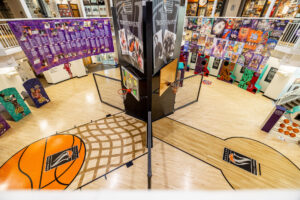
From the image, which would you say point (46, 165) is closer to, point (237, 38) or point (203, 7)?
A: point (237, 38)

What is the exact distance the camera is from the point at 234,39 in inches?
223

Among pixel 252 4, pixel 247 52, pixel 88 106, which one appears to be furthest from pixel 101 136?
pixel 252 4

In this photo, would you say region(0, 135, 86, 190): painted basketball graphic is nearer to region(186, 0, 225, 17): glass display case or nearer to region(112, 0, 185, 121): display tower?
region(112, 0, 185, 121): display tower

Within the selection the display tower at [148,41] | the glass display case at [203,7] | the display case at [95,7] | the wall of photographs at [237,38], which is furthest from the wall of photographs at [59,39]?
the glass display case at [203,7]

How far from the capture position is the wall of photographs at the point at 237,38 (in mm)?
4758

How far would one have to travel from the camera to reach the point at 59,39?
539cm

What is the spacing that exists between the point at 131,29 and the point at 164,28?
0.72 metres

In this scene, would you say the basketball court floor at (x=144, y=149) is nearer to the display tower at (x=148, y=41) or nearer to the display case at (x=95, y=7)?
the display tower at (x=148, y=41)

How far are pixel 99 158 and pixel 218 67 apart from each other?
7875 mm

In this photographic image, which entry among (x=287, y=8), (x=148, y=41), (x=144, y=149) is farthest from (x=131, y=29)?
(x=287, y=8)

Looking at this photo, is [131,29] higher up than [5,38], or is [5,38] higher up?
[131,29]

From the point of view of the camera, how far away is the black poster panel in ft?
8.48

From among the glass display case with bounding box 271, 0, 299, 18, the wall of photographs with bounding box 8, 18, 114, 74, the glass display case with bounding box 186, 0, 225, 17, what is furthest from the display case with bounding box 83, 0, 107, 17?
the glass display case with bounding box 271, 0, 299, 18

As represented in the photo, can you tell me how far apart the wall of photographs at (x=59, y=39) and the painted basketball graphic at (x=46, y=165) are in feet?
→ 9.59
